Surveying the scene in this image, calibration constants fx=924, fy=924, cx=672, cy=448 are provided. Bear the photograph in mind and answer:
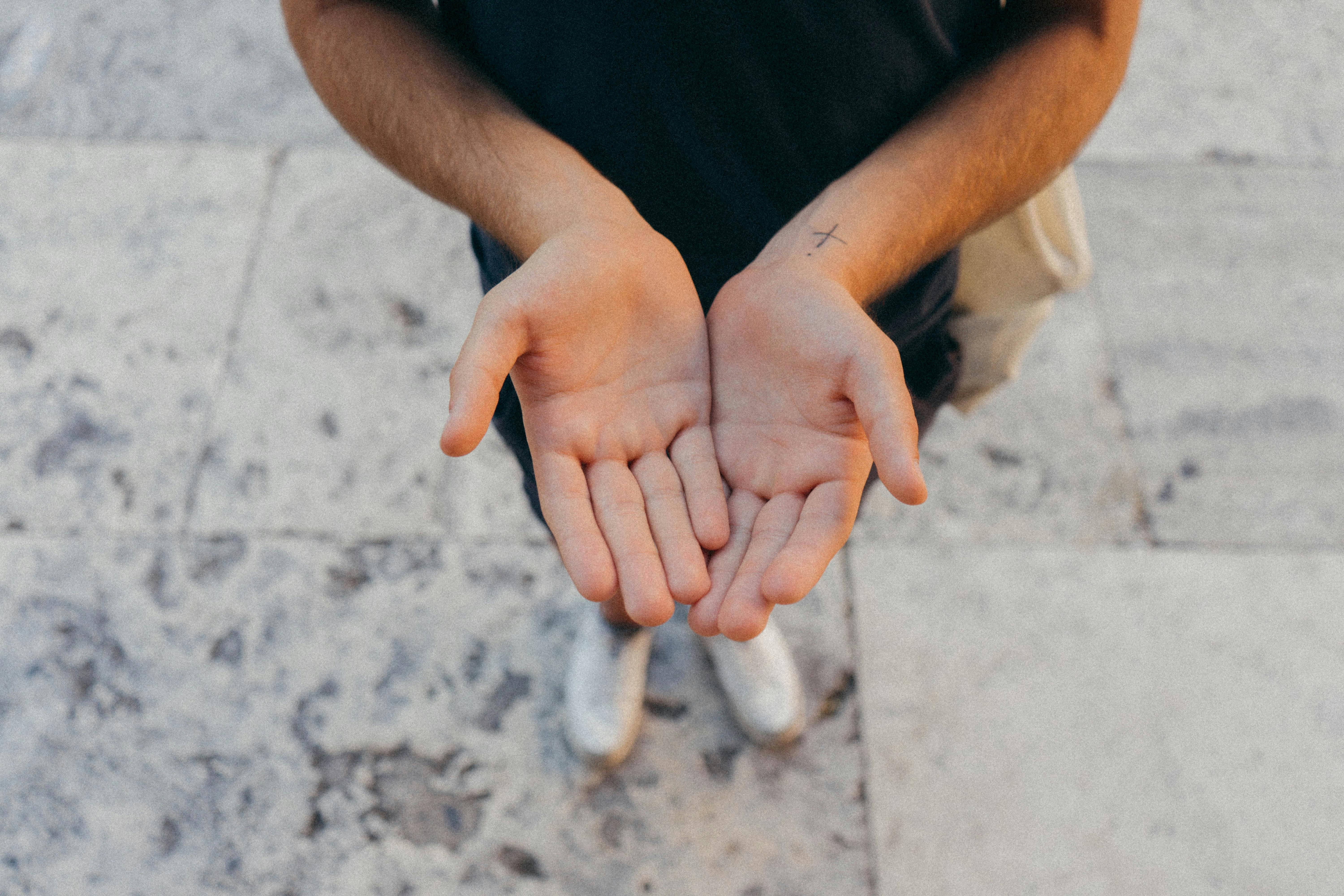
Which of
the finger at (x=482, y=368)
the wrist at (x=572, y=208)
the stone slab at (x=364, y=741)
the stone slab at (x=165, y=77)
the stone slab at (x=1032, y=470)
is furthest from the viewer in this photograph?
the stone slab at (x=165, y=77)

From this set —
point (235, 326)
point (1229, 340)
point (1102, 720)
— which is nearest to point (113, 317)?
point (235, 326)

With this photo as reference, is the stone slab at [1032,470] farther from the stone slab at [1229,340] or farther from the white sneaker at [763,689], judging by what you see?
the white sneaker at [763,689]

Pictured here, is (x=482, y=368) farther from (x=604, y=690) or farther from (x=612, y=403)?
(x=604, y=690)

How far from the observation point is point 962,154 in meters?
1.25

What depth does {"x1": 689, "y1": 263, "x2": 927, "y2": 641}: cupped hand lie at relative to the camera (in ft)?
3.35

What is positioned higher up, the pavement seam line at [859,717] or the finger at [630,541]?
the finger at [630,541]

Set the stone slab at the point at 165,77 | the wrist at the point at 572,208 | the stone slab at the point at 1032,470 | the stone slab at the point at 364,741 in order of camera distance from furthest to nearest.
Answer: the stone slab at the point at 165,77
the stone slab at the point at 1032,470
the stone slab at the point at 364,741
the wrist at the point at 572,208

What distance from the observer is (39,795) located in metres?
1.81

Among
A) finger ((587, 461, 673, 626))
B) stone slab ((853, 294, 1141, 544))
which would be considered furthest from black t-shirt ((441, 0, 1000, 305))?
stone slab ((853, 294, 1141, 544))

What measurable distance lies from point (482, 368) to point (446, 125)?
459 millimetres

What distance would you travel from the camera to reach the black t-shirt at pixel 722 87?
1098 millimetres

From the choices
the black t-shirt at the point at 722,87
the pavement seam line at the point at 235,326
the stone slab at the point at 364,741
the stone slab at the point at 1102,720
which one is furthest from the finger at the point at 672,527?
the pavement seam line at the point at 235,326

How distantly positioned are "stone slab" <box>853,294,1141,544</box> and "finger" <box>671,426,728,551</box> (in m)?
0.99

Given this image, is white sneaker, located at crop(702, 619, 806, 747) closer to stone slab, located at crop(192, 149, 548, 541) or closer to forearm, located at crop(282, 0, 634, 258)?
stone slab, located at crop(192, 149, 548, 541)
